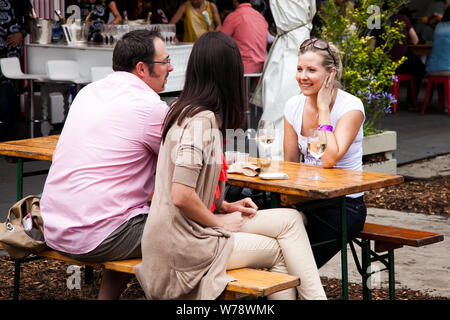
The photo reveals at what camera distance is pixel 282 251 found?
3.15m

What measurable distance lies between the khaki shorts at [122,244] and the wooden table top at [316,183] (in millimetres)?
575

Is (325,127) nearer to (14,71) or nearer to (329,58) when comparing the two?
(329,58)

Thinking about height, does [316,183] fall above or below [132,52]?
below

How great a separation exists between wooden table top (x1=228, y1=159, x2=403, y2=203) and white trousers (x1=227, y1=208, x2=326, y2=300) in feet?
0.40

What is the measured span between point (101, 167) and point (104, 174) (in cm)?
3

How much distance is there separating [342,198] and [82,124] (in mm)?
1241

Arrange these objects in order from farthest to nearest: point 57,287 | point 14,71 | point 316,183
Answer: point 14,71 < point 57,287 < point 316,183

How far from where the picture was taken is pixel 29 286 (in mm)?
4293

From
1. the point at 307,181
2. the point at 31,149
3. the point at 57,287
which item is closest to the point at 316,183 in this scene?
the point at 307,181

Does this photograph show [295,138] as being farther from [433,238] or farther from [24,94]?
[24,94]

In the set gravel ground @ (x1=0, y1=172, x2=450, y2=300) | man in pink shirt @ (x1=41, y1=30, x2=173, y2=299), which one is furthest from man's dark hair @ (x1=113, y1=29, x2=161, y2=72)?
gravel ground @ (x1=0, y1=172, x2=450, y2=300)

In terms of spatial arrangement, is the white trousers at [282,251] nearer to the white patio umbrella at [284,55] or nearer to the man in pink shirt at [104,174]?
the man in pink shirt at [104,174]

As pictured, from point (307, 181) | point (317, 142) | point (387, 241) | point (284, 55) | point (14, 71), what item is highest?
point (284, 55)

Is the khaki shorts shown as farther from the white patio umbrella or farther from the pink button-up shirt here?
the white patio umbrella
